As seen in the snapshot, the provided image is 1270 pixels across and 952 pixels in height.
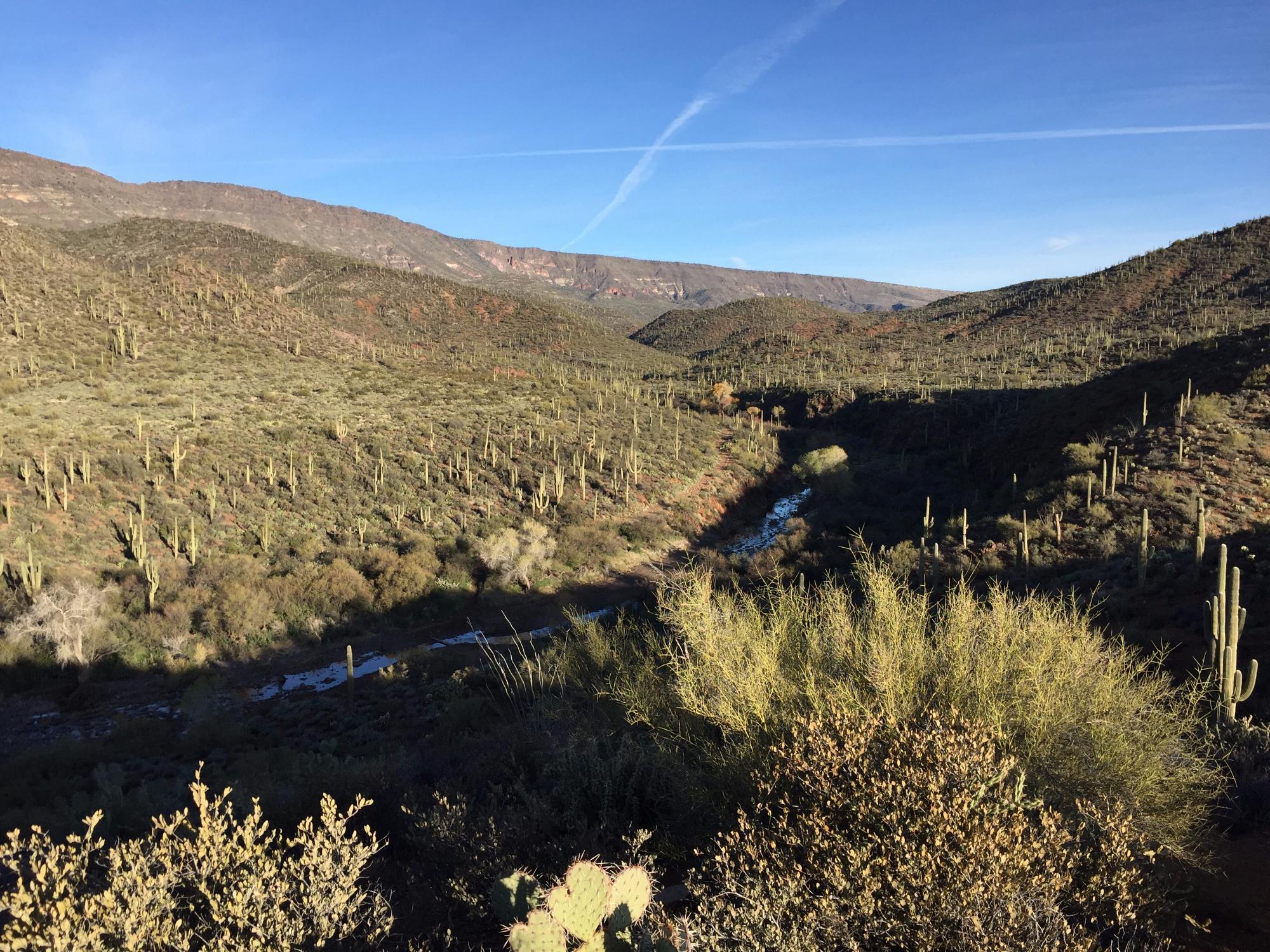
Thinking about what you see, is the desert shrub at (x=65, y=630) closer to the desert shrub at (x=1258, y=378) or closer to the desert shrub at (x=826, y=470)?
the desert shrub at (x=826, y=470)

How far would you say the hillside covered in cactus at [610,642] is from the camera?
3391mm

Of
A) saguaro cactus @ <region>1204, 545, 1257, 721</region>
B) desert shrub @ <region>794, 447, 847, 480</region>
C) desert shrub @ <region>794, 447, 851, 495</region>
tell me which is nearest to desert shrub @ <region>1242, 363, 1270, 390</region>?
desert shrub @ <region>794, 447, 851, 495</region>

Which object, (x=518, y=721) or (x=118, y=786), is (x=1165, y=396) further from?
(x=118, y=786)

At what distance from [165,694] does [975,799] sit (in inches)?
580

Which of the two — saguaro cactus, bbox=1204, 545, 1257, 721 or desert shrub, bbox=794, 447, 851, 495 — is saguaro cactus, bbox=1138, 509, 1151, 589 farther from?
desert shrub, bbox=794, 447, 851, 495

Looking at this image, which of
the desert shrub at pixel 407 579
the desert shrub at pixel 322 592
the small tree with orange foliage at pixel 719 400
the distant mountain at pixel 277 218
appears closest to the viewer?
the desert shrub at pixel 322 592

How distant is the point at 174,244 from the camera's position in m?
70.4

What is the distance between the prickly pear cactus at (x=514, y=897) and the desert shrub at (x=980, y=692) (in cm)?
167

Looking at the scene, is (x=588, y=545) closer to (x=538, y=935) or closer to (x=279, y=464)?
(x=279, y=464)

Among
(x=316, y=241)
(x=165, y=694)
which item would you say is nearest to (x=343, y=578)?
(x=165, y=694)

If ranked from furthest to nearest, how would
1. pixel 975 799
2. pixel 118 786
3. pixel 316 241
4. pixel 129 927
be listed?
1. pixel 316 241
2. pixel 118 786
3. pixel 975 799
4. pixel 129 927

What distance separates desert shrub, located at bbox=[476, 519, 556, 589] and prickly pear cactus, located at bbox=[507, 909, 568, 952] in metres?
16.7

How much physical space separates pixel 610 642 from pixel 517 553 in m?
10.2

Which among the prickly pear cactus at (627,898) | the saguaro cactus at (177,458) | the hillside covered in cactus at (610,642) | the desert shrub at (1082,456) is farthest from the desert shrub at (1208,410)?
the saguaro cactus at (177,458)
